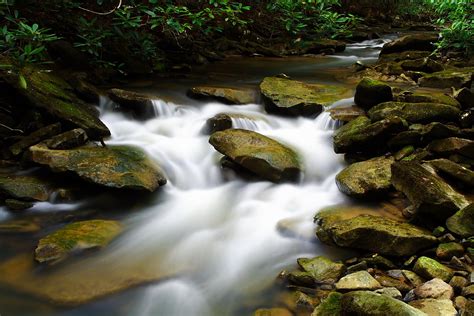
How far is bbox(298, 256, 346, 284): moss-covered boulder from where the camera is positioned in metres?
3.46

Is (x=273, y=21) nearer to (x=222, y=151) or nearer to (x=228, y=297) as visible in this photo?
(x=222, y=151)

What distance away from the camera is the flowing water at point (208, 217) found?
11.7ft

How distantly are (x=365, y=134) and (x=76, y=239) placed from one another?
3.84m

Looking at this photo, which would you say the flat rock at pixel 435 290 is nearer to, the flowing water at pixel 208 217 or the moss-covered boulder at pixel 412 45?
the flowing water at pixel 208 217

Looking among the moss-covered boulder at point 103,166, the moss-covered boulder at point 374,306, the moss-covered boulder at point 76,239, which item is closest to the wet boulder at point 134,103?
the moss-covered boulder at point 103,166

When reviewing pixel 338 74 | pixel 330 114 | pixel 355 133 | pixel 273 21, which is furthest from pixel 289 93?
pixel 273 21

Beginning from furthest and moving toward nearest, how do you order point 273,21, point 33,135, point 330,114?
point 273,21, point 330,114, point 33,135

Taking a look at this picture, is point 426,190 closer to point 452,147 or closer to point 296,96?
point 452,147

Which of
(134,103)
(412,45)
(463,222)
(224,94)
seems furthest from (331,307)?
(412,45)

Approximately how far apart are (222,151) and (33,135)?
8.51 feet

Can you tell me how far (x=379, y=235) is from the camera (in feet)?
12.1

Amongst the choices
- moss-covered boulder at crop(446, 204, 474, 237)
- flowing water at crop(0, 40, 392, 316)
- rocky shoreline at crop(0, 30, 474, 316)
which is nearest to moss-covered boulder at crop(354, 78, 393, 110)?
rocky shoreline at crop(0, 30, 474, 316)

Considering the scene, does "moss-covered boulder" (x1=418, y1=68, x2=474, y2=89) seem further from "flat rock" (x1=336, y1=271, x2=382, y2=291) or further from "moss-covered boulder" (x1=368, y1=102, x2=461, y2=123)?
"flat rock" (x1=336, y1=271, x2=382, y2=291)

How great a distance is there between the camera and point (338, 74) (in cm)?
993
